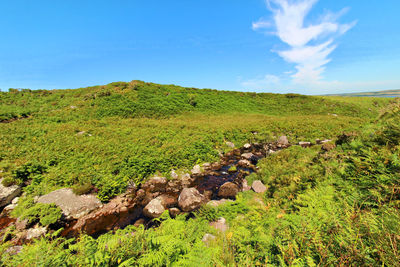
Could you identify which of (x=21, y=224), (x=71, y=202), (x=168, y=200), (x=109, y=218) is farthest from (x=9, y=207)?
(x=168, y=200)

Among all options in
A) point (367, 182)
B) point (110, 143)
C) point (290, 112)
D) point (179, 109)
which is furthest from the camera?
point (290, 112)

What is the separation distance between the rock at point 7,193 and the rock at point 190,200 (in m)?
8.17

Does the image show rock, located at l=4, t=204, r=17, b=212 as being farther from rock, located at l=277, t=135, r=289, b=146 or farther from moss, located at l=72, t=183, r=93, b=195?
rock, located at l=277, t=135, r=289, b=146

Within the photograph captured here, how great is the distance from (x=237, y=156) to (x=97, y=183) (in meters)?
10.9

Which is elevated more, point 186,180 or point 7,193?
point 7,193

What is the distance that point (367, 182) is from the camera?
13.5 feet

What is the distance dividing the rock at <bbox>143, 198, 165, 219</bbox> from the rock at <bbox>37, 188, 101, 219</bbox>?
8.17ft

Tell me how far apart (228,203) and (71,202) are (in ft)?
24.6

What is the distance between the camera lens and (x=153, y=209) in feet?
23.2

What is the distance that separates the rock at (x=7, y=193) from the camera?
6.77 meters

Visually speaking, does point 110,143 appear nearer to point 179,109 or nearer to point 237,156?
point 237,156

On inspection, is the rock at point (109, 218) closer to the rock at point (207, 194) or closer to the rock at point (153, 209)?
the rock at point (153, 209)

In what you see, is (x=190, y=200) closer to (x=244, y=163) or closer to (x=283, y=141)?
(x=244, y=163)

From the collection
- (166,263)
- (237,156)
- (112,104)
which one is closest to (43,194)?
(166,263)
